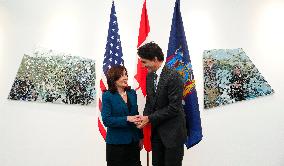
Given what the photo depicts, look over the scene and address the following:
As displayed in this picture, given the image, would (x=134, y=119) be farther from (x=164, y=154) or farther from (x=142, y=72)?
(x=142, y=72)

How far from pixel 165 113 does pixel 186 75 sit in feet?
2.68

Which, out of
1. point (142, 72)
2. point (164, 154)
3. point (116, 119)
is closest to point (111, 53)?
point (142, 72)

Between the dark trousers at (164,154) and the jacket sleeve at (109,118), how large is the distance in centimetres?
26

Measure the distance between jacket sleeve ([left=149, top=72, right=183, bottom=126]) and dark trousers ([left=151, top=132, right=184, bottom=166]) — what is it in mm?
186

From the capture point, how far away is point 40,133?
3488 mm

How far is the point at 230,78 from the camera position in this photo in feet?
11.3

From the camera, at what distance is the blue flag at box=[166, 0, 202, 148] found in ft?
9.55

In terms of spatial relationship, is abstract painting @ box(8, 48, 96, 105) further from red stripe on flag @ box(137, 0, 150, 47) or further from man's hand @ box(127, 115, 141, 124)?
man's hand @ box(127, 115, 141, 124)

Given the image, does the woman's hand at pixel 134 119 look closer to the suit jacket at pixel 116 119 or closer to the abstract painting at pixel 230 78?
the suit jacket at pixel 116 119

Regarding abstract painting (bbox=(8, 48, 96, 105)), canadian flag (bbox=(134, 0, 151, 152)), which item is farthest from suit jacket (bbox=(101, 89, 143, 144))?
abstract painting (bbox=(8, 48, 96, 105))

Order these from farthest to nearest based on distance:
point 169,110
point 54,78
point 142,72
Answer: point 54,78, point 142,72, point 169,110

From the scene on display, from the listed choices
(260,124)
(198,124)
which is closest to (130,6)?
(198,124)

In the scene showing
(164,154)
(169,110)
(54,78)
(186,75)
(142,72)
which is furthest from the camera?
(54,78)
